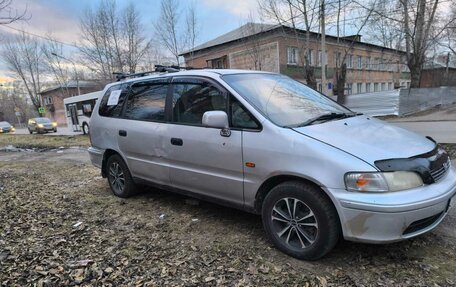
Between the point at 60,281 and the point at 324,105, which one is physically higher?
the point at 324,105

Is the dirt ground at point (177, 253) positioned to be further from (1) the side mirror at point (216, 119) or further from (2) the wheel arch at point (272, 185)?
(1) the side mirror at point (216, 119)

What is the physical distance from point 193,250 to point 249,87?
1.84 meters

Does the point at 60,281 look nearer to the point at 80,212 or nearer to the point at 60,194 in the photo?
the point at 80,212

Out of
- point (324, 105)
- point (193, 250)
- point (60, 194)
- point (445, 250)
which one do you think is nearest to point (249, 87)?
point (324, 105)

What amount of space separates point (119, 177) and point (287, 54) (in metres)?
26.2

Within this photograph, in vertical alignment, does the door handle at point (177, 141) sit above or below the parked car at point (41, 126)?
above

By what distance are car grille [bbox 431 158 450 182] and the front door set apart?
1.72m

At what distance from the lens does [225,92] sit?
3547 mm

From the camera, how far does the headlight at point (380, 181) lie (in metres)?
2.58

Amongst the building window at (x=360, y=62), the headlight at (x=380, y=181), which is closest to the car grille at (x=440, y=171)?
the headlight at (x=380, y=181)

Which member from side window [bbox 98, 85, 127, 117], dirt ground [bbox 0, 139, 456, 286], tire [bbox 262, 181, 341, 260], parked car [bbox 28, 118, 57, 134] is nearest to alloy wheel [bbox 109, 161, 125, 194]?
dirt ground [bbox 0, 139, 456, 286]

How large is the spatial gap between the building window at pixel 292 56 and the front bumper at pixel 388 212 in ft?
91.1

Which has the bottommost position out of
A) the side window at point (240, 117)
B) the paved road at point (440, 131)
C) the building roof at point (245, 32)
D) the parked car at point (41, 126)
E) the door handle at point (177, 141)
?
the parked car at point (41, 126)

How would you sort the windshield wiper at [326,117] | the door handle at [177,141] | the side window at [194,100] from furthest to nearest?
the door handle at [177,141]
the side window at [194,100]
the windshield wiper at [326,117]
